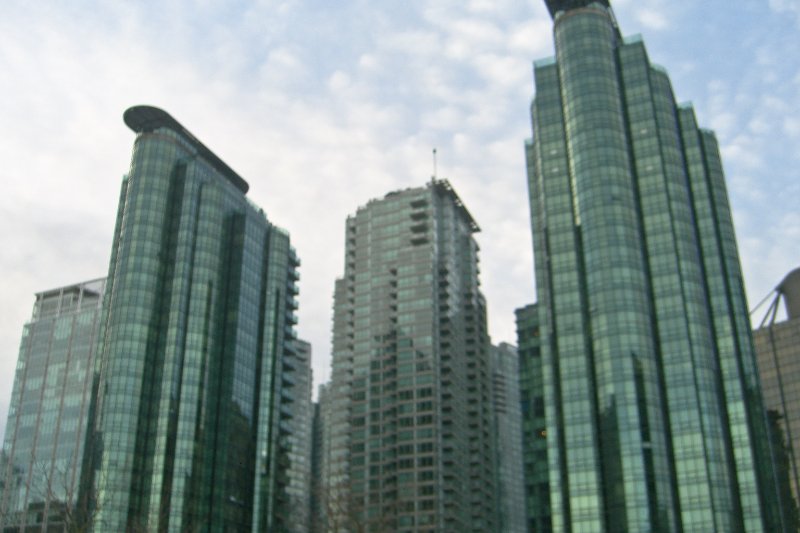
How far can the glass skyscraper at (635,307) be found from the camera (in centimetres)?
13512

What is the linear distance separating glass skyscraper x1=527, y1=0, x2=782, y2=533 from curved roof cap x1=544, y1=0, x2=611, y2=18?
38 centimetres

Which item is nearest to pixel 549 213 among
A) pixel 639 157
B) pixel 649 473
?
pixel 639 157

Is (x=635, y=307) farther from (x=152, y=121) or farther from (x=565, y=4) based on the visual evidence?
(x=152, y=121)

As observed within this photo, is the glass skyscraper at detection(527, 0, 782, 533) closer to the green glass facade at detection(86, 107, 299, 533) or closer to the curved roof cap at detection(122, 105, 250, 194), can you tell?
the green glass facade at detection(86, 107, 299, 533)

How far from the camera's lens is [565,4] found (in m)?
172

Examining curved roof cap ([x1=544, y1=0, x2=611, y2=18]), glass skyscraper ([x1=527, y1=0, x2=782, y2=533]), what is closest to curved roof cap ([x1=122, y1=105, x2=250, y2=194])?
glass skyscraper ([x1=527, y1=0, x2=782, y2=533])

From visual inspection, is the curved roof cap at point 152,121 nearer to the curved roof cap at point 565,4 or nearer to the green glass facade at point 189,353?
the green glass facade at point 189,353

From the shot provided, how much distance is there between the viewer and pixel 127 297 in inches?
6767

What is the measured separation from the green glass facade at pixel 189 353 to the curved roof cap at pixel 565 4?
8057cm

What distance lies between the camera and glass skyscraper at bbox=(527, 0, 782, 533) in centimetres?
13512

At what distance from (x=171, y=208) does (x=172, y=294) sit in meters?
20.0

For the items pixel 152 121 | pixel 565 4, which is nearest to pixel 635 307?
pixel 565 4

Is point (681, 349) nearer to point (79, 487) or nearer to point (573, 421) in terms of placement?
point (573, 421)

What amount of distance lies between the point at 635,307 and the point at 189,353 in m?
87.3
